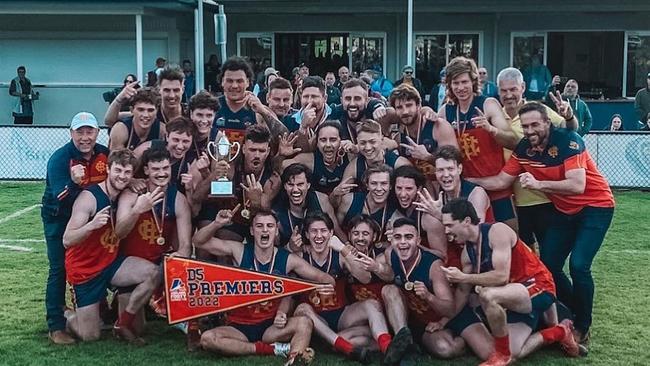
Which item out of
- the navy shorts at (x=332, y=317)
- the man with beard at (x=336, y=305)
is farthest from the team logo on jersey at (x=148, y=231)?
the navy shorts at (x=332, y=317)

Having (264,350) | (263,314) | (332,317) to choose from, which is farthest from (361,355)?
(263,314)

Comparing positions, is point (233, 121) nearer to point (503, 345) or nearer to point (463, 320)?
point (463, 320)

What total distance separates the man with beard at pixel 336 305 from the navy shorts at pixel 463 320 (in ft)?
1.56

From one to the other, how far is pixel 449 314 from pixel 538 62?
596 inches

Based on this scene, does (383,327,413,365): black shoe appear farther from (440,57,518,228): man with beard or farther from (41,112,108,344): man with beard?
(41,112,108,344): man with beard

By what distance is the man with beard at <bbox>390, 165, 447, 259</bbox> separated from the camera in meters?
5.90

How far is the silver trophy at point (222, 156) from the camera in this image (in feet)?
19.6

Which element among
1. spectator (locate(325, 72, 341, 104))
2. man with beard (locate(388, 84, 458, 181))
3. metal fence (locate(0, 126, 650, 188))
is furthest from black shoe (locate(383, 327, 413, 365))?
spectator (locate(325, 72, 341, 104))

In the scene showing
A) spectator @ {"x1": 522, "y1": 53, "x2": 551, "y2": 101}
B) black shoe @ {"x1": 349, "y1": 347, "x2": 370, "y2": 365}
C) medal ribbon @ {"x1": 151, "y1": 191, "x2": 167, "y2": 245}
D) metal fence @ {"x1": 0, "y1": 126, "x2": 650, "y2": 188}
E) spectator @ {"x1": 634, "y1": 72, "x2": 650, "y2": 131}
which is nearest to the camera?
black shoe @ {"x1": 349, "y1": 347, "x2": 370, "y2": 365}

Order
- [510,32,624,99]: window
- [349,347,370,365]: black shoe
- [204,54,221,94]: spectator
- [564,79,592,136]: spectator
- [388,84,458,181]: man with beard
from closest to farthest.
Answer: [349,347,370,365]: black shoe → [388,84,458,181]: man with beard → [564,79,592,136]: spectator → [204,54,221,94]: spectator → [510,32,624,99]: window

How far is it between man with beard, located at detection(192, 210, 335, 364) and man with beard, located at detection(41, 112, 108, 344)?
39.3 inches

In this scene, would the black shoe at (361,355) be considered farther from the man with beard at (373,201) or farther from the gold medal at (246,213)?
the gold medal at (246,213)

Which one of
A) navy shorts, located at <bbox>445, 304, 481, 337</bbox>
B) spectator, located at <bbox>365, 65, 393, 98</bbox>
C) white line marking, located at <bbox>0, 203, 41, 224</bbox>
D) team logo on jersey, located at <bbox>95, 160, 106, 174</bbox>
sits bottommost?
navy shorts, located at <bbox>445, 304, 481, 337</bbox>

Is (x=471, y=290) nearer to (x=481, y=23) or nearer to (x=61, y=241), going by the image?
(x=61, y=241)
